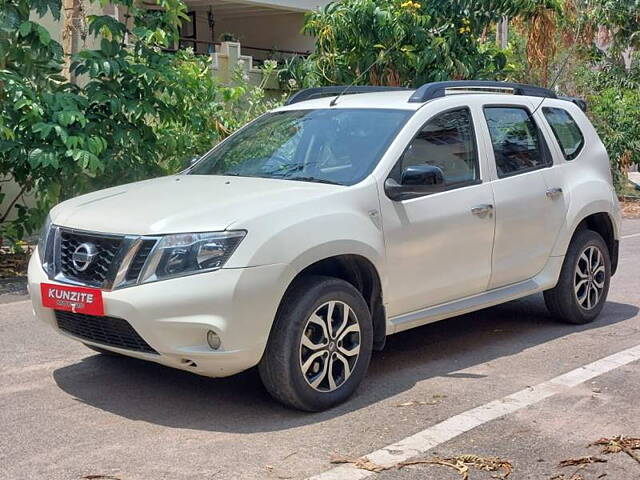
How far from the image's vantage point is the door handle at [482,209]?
6309mm

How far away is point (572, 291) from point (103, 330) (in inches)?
149

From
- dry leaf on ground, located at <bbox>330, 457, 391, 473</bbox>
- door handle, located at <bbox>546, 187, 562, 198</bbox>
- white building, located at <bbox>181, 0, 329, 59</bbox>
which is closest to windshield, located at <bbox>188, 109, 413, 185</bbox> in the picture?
door handle, located at <bbox>546, 187, 562, 198</bbox>

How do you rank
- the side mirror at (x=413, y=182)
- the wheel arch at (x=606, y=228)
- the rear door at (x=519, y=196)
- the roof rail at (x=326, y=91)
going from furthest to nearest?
the wheel arch at (x=606, y=228) → the roof rail at (x=326, y=91) → the rear door at (x=519, y=196) → the side mirror at (x=413, y=182)

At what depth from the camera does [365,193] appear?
568 cm

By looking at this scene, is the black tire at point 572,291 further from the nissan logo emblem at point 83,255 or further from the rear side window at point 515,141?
the nissan logo emblem at point 83,255

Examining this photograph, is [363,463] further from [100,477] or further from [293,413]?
[100,477]

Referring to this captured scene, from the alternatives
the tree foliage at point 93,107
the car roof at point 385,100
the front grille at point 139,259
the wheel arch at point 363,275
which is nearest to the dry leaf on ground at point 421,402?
the wheel arch at point 363,275

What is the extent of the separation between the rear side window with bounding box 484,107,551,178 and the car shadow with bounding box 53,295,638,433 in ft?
4.20

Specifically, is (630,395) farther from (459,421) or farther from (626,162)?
(626,162)

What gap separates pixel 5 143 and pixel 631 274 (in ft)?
21.2

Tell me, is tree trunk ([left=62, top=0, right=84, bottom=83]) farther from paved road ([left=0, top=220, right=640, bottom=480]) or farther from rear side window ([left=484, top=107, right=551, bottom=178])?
rear side window ([left=484, top=107, right=551, bottom=178])

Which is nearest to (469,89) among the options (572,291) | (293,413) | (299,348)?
(572,291)

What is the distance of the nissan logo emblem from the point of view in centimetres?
520

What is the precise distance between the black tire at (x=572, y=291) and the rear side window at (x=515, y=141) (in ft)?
2.34
